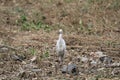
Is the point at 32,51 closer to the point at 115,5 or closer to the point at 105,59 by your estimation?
the point at 105,59

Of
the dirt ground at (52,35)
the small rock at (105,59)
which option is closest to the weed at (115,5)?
the dirt ground at (52,35)

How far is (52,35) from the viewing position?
11523mm

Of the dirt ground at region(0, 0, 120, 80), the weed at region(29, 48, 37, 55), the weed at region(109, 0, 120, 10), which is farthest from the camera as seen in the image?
the weed at region(109, 0, 120, 10)

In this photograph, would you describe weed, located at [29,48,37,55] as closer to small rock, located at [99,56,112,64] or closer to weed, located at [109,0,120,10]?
small rock, located at [99,56,112,64]

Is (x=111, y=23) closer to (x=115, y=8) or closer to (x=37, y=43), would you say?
(x=115, y=8)

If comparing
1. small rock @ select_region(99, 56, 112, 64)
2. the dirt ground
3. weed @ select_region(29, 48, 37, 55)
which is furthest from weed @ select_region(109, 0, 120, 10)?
small rock @ select_region(99, 56, 112, 64)

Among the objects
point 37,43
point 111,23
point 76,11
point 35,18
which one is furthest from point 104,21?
point 37,43

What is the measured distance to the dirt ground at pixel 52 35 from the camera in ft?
27.9

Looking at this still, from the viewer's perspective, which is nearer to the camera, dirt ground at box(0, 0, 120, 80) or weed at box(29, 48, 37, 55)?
dirt ground at box(0, 0, 120, 80)

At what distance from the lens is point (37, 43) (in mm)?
10648

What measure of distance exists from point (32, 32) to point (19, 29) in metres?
0.47

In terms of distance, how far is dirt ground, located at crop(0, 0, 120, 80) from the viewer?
27.9 ft

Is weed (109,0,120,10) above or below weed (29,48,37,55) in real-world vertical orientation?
above

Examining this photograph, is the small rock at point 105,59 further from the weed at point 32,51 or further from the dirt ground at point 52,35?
the weed at point 32,51
